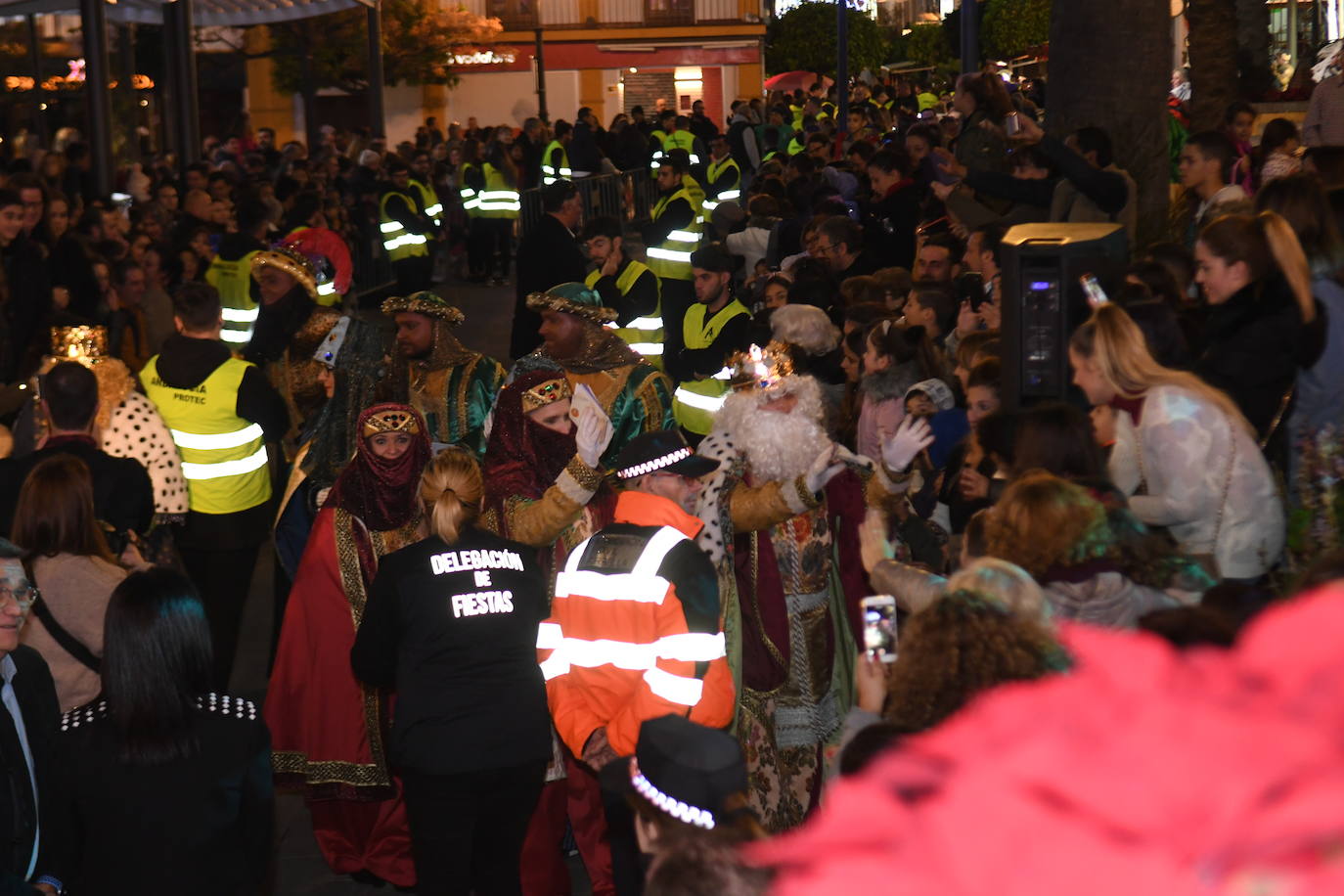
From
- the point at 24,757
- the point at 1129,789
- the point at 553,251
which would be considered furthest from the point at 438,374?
the point at 1129,789

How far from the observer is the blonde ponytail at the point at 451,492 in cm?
489

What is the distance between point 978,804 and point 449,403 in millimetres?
6574

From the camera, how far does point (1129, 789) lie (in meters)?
0.94

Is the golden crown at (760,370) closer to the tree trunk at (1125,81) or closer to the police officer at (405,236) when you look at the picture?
the tree trunk at (1125,81)

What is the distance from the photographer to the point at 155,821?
408cm

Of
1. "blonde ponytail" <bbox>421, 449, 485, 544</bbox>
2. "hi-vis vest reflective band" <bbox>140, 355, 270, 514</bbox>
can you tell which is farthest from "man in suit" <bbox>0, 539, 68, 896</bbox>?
"hi-vis vest reflective band" <bbox>140, 355, 270, 514</bbox>

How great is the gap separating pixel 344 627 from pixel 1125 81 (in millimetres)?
6729

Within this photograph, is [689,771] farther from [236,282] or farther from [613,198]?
[613,198]

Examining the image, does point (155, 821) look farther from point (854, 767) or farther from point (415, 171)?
point (415, 171)

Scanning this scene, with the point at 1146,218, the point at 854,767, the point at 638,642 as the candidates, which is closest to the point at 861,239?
the point at 1146,218

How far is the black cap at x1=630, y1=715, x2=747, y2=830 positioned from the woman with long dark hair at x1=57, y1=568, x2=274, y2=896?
4.21ft

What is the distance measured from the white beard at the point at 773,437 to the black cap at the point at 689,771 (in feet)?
7.99

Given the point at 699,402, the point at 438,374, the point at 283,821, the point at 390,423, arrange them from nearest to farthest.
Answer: the point at 390,423
the point at 283,821
the point at 438,374
the point at 699,402

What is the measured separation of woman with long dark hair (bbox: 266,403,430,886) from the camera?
5812mm
